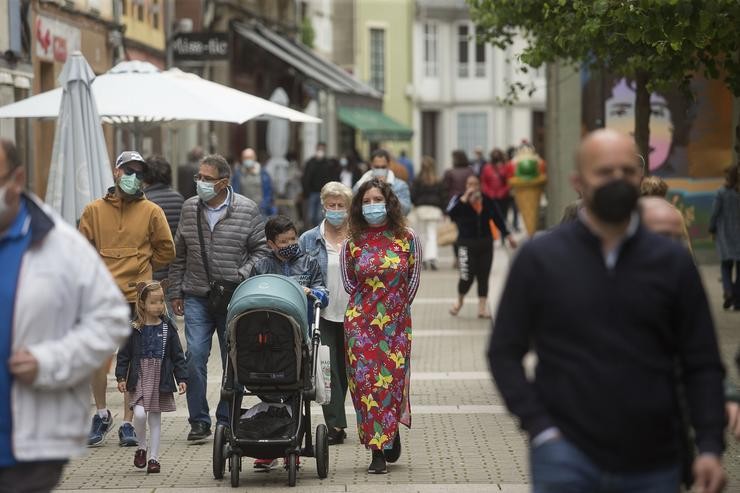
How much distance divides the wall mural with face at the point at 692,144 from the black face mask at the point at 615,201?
69.5ft

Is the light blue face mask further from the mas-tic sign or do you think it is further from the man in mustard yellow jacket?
the mas-tic sign

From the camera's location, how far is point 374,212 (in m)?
9.87

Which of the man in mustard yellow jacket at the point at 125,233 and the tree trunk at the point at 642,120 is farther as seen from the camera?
the tree trunk at the point at 642,120

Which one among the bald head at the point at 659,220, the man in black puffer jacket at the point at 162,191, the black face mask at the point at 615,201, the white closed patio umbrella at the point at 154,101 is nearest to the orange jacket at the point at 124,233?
the man in black puffer jacket at the point at 162,191

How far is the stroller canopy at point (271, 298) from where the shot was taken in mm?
9266

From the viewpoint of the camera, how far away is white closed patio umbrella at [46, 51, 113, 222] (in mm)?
13203

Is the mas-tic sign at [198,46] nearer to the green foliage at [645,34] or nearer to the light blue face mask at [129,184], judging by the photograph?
the green foliage at [645,34]

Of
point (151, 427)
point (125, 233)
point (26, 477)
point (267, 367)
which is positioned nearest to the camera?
point (26, 477)

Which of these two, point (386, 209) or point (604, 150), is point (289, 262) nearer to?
point (386, 209)

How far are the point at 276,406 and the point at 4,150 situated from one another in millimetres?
4519

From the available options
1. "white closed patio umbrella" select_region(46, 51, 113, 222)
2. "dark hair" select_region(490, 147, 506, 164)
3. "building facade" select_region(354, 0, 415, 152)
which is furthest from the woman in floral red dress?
"building facade" select_region(354, 0, 415, 152)

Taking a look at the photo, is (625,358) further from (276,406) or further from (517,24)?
(517,24)

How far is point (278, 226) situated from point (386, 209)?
0.68 m

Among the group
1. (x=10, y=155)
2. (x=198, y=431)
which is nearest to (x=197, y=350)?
(x=198, y=431)
